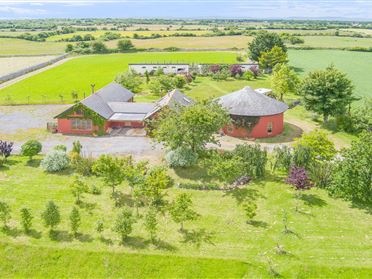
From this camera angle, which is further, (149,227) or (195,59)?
(195,59)

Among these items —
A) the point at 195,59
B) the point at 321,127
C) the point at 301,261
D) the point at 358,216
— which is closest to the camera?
the point at 301,261

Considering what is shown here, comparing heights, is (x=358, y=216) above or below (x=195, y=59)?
below

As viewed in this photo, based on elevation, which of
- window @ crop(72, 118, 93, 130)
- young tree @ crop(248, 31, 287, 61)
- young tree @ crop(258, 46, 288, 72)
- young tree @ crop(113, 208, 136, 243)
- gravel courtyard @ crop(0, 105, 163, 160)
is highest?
young tree @ crop(248, 31, 287, 61)

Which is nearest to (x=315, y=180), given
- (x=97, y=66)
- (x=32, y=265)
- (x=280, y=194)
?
(x=280, y=194)

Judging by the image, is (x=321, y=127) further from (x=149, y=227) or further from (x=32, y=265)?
(x=32, y=265)

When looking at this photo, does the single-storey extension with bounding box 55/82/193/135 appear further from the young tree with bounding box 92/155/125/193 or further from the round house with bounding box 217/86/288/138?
the young tree with bounding box 92/155/125/193

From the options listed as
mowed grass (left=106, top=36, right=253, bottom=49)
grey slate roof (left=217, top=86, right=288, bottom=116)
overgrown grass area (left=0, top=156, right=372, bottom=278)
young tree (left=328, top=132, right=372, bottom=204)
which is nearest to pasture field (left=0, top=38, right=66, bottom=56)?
mowed grass (left=106, top=36, right=253, bottom=49)

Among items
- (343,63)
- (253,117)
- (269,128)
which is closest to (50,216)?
(253,117)
